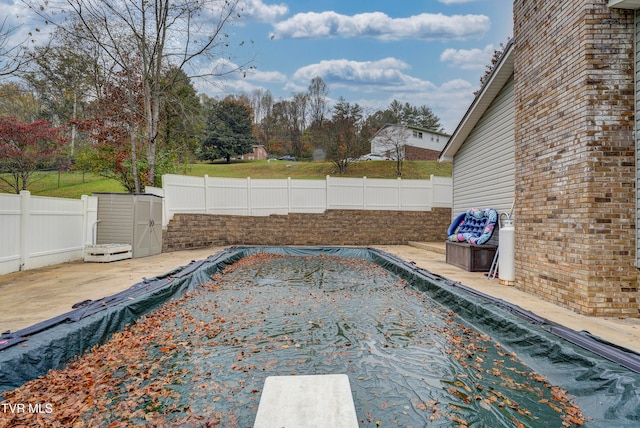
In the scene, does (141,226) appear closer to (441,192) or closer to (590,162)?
(590,162)

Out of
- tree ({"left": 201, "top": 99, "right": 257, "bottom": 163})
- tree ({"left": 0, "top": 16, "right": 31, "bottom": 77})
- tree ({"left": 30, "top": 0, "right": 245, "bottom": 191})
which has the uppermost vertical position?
tree ({"left": 201, "top": 99, "right": 257, "bottom": 163})

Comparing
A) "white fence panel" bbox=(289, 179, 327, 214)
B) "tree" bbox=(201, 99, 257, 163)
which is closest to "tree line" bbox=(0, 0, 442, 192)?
"white fence panel" bbox=(289, 179, 327, 214)

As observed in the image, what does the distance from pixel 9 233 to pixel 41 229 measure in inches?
27.7

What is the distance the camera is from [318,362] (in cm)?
272

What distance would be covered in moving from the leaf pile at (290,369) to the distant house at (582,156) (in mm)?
1356

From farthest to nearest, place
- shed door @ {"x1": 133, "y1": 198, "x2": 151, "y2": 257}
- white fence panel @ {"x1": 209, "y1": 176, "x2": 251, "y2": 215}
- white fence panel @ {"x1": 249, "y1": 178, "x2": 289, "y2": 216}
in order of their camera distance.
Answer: white fence panel @ {"x1": 249, "y1": 178, "x2": 289, "y2": 216} → white fence panel @ {"x1": 209, "y1": 176, "x2": 251, "y2": 215} → shed door @ {"x1": 133, "y1": 198, "x2": 151, "y2": 257}

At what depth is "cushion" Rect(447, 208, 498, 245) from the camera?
611 centimetres

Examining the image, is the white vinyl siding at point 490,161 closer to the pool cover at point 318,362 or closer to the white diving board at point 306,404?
the pool cover at point 318,362

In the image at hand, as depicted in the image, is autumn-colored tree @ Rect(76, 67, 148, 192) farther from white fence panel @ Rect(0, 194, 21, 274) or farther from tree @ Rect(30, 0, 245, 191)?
white fence panel @ Rect(0, 194, 21, 274)

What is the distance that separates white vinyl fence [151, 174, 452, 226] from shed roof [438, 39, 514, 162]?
2.21 meters

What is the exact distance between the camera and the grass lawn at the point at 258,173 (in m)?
17.4

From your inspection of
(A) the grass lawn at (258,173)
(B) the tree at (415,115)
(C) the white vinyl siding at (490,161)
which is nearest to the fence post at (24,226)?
(C) the white vinyl siding at (490,161)

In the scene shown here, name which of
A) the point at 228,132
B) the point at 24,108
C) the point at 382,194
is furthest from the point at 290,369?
the point at 228,132

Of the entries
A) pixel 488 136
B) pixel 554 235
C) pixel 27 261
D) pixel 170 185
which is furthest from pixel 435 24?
pixel 27 261
